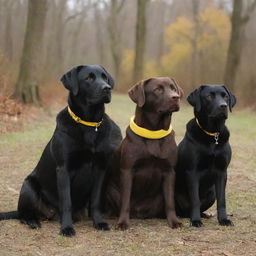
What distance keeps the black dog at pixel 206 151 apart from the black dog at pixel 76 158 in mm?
792

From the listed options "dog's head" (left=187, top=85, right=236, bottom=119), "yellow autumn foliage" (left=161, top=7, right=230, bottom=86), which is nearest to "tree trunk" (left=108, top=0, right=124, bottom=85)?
"yellow autumn foliage" (left=161, top=7, right=230, bottom=86)

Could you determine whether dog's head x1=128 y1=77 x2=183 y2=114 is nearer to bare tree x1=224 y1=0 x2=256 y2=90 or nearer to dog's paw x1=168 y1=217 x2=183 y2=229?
dog's paw x1=168 y1=217 x2=183 y2=229

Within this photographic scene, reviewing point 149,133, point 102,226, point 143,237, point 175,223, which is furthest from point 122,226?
point 149,133

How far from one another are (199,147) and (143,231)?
977mm

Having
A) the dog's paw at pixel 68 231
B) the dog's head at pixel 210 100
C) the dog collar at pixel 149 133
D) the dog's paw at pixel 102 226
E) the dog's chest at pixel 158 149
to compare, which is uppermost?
the dog's head at pixel 210 100

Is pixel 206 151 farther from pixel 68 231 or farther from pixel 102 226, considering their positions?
pixel 68 231

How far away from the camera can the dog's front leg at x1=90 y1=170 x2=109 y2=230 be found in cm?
474

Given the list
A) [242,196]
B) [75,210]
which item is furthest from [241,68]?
[75,210]

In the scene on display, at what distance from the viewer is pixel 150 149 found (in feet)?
15.3

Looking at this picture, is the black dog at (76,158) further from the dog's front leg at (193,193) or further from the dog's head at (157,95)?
the dog's front leg at (193,193)

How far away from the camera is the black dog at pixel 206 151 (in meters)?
4.78

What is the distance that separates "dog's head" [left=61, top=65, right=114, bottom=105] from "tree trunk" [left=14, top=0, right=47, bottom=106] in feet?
35.8

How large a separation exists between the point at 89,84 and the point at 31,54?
11.4 m

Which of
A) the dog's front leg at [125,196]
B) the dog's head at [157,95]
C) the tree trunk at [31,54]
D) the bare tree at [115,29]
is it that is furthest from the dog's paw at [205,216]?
the bare tree at [115,29]
